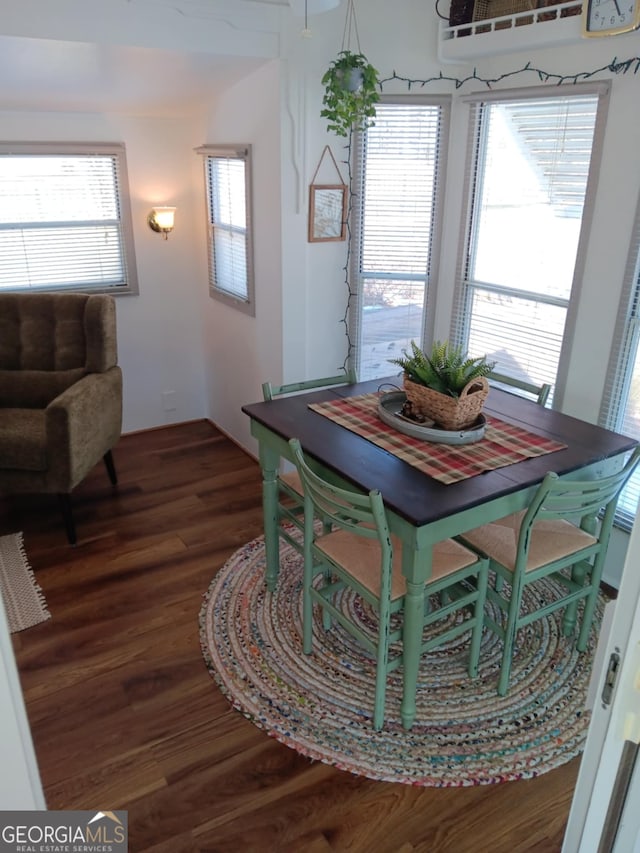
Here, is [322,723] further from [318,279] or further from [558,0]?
[558,0]

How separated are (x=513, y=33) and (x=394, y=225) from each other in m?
1.04

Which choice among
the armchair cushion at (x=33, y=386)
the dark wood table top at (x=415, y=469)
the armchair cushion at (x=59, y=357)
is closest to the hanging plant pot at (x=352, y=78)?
the dark wood table top at (x=415, y=469)

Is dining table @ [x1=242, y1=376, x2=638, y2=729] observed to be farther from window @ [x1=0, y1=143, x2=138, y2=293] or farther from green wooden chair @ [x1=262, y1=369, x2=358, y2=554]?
window @ [x1=0, y1=143, x2=138, y2=293]

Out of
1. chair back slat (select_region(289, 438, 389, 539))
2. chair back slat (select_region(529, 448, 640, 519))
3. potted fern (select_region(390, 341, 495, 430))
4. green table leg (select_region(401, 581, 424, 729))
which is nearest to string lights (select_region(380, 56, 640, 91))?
potted fern (select_region(390, 341, 495, 430))

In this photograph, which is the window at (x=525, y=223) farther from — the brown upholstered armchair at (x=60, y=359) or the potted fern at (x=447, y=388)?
the brown upholstered armchair at (x=60, y=359)

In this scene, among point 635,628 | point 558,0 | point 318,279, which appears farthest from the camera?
point 318,279

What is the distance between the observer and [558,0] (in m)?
2.79

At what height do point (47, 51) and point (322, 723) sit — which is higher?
point (47, 51)

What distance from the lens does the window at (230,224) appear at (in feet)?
12.3

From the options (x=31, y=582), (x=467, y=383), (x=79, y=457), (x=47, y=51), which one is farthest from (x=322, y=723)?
(x=47, y=51)

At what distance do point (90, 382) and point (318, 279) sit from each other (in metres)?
1.33

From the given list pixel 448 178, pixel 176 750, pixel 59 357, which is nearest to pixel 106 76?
pixel 59 357

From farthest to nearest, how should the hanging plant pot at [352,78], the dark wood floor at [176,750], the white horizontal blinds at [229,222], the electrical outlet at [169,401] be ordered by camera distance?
the electrical outlet at [169,401]
the white horizontal blinds at [229,222]
the hanging plant pot at [352,78]
the dark wood floor at [176,750]

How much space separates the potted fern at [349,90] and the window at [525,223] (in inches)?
21.3
